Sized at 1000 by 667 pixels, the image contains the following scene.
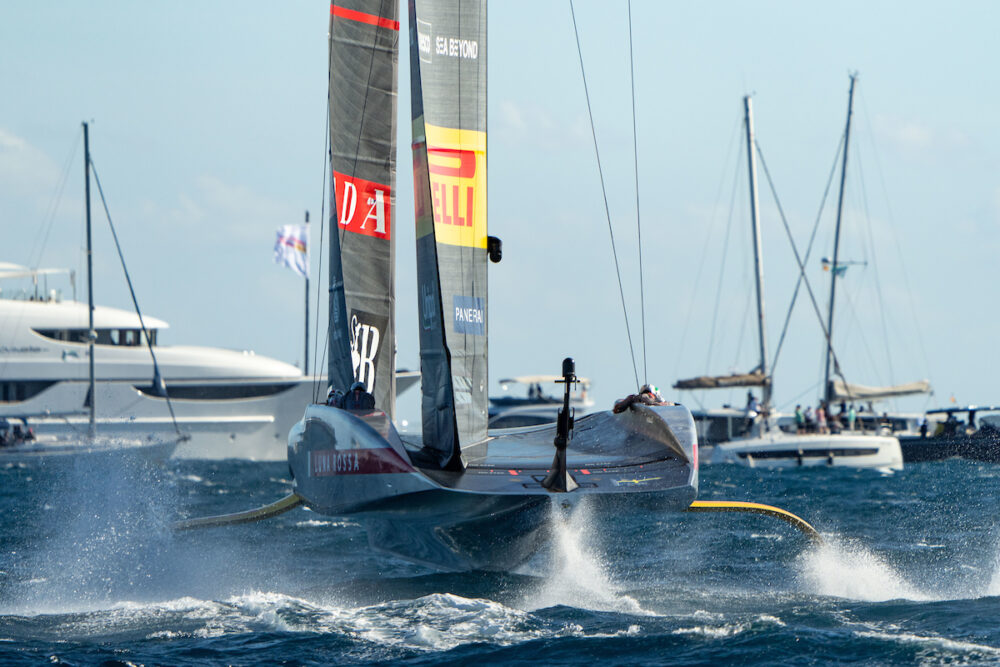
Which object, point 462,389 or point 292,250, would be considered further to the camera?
point 292,250

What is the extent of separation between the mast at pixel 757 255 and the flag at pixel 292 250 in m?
15.9

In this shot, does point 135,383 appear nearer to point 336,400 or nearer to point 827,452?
point 827,452

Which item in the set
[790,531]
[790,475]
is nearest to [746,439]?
[790,475]

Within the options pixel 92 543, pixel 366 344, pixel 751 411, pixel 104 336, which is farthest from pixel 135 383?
pixel 366 344

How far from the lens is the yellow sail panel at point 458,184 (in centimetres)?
934

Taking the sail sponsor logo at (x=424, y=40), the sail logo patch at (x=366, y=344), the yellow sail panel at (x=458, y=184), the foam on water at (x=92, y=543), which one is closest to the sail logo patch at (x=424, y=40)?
the sail sponsor logo at (x=424, y=40)

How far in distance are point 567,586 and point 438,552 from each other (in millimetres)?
1103

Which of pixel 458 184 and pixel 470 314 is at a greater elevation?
pixel 458 184

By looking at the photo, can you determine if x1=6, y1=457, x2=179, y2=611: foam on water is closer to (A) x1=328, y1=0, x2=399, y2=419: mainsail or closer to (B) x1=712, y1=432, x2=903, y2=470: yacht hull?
(A) x1=328, y1=0, x2=399, y2=419: mainsail

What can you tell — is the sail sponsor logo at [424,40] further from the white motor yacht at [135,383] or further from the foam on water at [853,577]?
the white motor yacht at [135,383]

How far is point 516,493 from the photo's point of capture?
26.4ft

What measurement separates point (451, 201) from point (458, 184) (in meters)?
0.16

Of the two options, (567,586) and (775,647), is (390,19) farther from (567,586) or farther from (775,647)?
(775,647)

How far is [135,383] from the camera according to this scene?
132 feet
